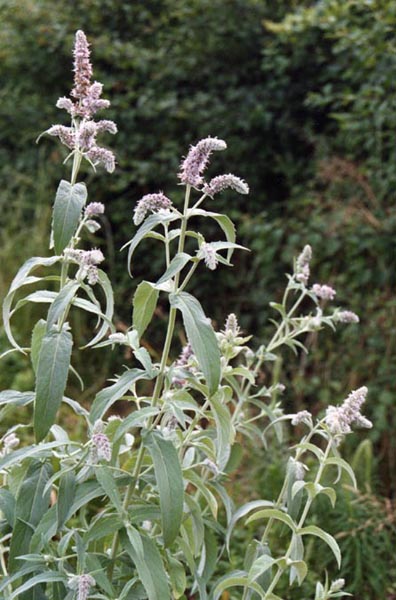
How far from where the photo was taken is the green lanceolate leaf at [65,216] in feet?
5.69

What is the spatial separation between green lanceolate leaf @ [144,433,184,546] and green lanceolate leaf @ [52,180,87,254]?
457 mm

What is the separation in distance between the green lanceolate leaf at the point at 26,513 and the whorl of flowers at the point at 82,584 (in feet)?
0.70

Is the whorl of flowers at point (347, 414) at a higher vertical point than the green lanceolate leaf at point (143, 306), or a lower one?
lower

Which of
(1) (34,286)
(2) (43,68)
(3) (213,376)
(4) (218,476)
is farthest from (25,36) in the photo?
(3) (213,376)

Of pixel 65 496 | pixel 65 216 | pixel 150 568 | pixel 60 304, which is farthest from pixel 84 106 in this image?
pixel 150 568

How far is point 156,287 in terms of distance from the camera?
5.73ft

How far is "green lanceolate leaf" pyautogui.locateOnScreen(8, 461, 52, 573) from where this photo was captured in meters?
1.91

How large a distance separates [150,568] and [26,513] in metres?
0.31

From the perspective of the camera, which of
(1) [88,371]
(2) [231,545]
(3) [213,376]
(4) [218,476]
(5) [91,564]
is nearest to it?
(3) [213,376]

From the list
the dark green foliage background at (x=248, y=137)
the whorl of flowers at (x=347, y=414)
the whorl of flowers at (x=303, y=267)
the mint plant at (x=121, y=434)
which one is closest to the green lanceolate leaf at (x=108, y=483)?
the mint plant at (x=121, y=434)

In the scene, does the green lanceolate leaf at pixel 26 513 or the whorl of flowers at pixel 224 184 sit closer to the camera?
the whorl of flowers at pixel 224 184

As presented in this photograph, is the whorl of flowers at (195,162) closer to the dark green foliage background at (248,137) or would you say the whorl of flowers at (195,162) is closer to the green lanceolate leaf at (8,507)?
the green lanceolate leaf at (8,507)

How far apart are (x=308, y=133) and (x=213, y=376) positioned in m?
4.58

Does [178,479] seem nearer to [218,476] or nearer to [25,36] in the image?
[218,476]
